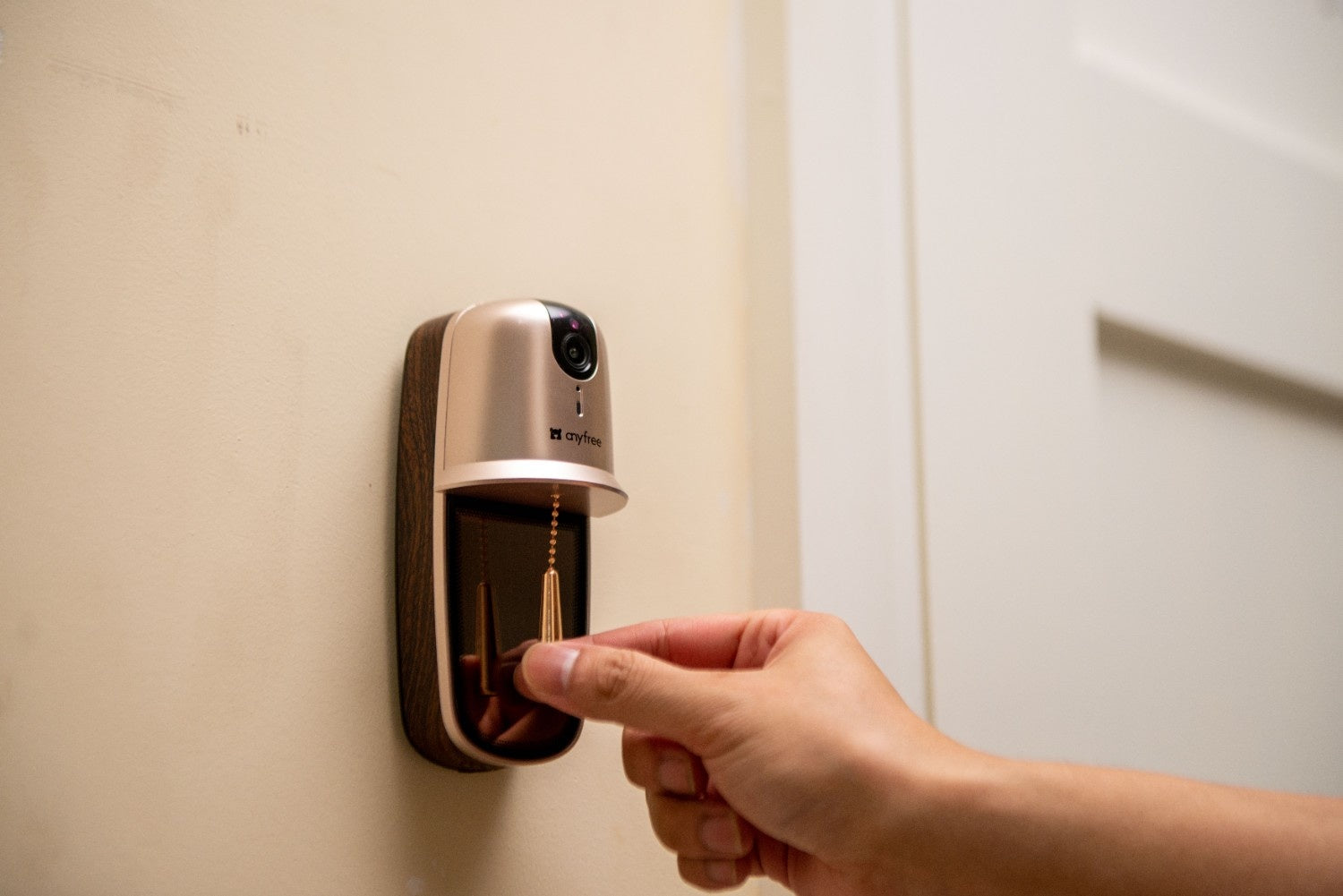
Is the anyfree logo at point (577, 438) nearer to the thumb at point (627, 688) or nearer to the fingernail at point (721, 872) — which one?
the thumb at point (627, 688)

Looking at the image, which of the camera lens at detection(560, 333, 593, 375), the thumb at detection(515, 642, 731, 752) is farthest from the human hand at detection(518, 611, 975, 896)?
the camera lens at detection(560, 333, 593, 375)

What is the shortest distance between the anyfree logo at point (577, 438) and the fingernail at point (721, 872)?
0.59 feet

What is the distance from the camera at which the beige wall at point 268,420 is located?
1.10ft

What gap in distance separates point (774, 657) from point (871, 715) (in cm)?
5

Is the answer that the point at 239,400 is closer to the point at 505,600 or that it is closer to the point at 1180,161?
the point at 505,600

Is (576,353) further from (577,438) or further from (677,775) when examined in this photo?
(677,775)

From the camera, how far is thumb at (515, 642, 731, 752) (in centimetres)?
35

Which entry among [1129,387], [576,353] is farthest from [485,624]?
[1129,387]

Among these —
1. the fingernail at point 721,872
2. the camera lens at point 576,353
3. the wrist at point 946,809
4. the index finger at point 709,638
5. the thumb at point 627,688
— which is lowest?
the fingernail at point 721,872

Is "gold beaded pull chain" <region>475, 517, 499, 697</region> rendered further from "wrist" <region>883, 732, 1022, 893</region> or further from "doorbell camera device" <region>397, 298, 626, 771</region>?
"wrist" <region>883, 732, 1022, 893</region>

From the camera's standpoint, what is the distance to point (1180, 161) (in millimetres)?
690

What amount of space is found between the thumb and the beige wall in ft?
0.26

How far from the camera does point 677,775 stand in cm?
40

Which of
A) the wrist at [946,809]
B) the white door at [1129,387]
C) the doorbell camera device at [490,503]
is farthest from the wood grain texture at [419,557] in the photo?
the white door at [1129,387]
